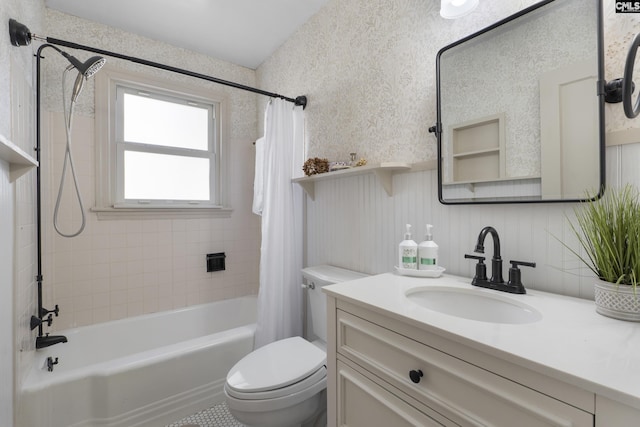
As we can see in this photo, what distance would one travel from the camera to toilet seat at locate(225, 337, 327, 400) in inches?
45.4

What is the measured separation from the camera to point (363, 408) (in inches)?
34.6

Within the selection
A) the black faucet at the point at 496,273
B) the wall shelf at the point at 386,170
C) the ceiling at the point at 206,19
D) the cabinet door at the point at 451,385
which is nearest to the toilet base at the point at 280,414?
the cabinet door at the point at 451,385

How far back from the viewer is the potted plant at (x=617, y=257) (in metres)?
0.66

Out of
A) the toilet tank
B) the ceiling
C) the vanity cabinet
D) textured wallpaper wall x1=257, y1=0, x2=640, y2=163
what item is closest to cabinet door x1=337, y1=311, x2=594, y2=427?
the vanity cabinet

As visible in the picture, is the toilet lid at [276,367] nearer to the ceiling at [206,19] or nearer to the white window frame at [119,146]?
the white window frame at [119,146]

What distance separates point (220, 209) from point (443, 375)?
2.23 m

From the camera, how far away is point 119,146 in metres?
2.13

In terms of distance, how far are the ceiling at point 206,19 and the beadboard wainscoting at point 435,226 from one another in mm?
1207

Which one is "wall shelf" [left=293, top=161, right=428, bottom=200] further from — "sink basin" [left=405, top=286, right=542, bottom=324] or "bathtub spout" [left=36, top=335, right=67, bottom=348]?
"bathtub spout" [left=36, top=335, right=67, bottom=348]

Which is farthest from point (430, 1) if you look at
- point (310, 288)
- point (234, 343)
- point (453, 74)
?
point (234, 343)

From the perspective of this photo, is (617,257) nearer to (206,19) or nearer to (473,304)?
(473,304)

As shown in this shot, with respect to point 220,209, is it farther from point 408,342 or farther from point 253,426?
point 408,342

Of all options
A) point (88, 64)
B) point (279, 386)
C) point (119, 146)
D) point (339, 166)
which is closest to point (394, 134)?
point (339, 166)

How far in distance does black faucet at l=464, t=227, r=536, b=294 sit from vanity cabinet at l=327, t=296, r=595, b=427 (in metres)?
0.41
